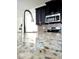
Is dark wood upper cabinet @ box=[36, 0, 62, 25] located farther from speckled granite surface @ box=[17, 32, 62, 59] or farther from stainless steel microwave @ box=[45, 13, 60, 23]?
speckled granite surface @ box=[17, 32, 62, 59]

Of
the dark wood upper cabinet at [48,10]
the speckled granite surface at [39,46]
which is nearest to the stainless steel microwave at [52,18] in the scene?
the dark wood upper cabinet at [48,10]

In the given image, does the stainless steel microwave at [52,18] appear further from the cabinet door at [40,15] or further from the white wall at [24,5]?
the white wall at [24,5]

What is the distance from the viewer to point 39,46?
213 cm

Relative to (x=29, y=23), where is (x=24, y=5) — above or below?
above

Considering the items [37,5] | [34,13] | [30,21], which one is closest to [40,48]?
[30,21]

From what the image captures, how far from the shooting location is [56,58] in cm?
176

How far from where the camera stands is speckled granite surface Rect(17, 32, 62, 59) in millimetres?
1857

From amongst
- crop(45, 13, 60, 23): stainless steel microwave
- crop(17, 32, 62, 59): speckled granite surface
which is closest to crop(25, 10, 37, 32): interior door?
crop(17, 32, 62, 59): speckled granite surface

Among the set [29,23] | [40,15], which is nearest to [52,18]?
[40,15]

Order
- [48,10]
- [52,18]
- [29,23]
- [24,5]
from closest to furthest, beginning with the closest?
[24,5], [29,23], [52,18], [48,10]

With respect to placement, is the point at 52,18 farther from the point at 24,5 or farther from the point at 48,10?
the point at 24,5
